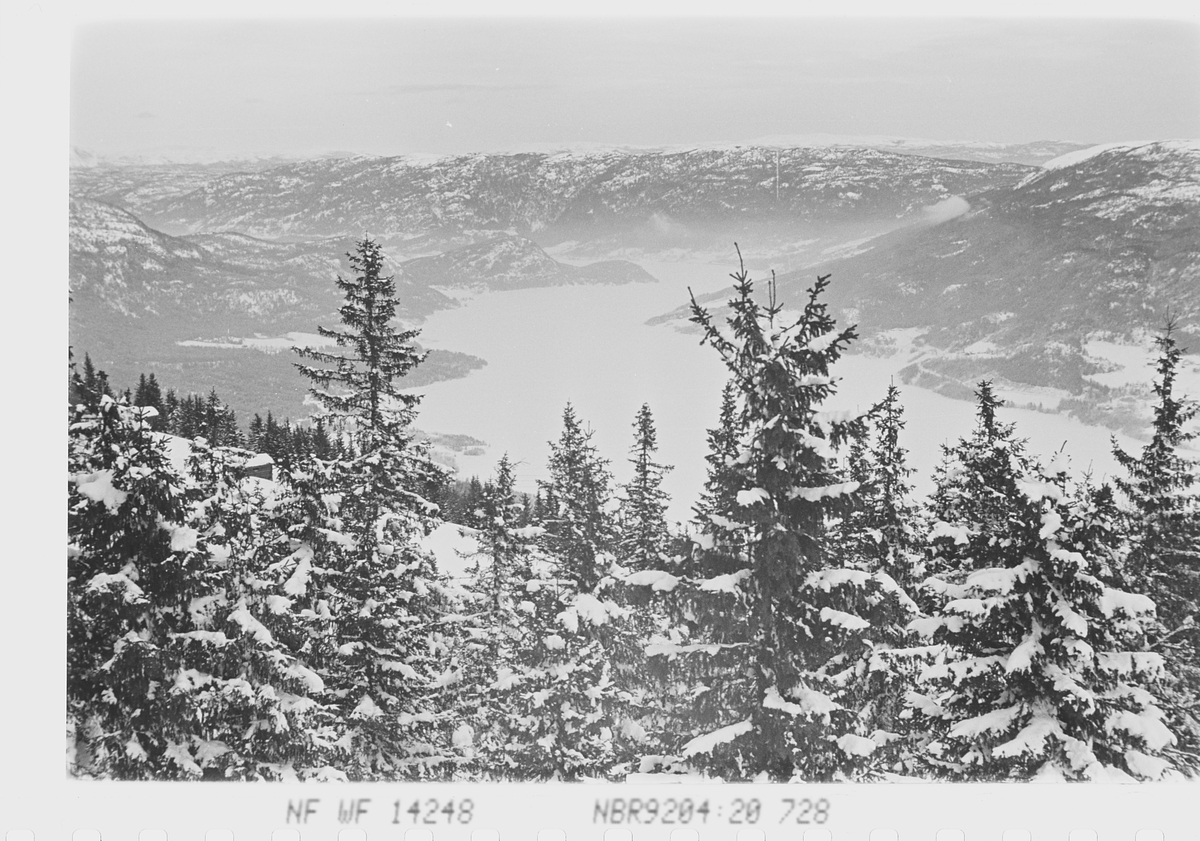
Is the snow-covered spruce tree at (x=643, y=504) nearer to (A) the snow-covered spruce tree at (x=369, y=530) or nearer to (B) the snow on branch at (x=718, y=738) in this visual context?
(A) the snow-covered spruce tree at (x=369, y=530)

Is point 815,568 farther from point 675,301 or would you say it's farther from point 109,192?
point 109,192

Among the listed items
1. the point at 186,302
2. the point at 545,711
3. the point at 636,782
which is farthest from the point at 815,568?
the point at 186,302

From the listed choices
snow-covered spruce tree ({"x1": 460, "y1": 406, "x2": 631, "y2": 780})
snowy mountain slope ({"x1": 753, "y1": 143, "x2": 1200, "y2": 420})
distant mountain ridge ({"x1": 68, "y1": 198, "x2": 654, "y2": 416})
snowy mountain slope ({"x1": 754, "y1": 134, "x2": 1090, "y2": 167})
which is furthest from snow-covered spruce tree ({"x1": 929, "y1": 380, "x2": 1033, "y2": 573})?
distant mountain ridge ({"x1": 68, "y1": 198, "x2": 654, "y2": 416})

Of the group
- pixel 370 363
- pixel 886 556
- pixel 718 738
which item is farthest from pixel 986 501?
pixel 370 363

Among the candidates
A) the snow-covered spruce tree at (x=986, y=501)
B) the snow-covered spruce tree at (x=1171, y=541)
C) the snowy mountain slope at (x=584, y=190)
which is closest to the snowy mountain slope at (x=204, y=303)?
the snowy mountain slope at (x=584, y=190)

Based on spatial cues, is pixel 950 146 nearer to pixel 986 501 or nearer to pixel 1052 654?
pixel 986 501
